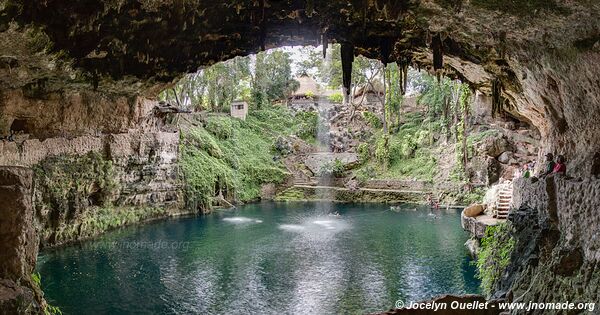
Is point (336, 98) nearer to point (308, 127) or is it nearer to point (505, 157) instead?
point (308, 127)

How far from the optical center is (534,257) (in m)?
8.90

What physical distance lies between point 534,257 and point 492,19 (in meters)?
4.86

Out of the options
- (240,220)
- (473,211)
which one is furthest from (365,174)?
(473,211)

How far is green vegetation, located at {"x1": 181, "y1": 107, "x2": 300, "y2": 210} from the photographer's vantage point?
2609 centimetres

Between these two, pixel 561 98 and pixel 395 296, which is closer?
pixel 561 98

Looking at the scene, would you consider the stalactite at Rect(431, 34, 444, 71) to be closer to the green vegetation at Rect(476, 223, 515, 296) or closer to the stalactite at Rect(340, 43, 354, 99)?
the stalactite at Rect(340, 43, 354, 99)

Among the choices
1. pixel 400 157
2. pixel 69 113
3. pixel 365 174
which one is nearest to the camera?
pixel 69 113

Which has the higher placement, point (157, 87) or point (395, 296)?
point (157, 87)

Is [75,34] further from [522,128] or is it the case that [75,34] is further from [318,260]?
[522,128]

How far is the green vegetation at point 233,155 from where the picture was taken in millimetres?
26094

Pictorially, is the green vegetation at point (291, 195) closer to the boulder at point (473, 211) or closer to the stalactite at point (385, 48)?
the boulder at point (473, 211)

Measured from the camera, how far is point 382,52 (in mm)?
11797

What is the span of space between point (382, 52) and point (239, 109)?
1068 inches

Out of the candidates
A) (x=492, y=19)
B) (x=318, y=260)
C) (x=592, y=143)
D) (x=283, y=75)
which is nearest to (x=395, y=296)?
(x=318, y=260)
